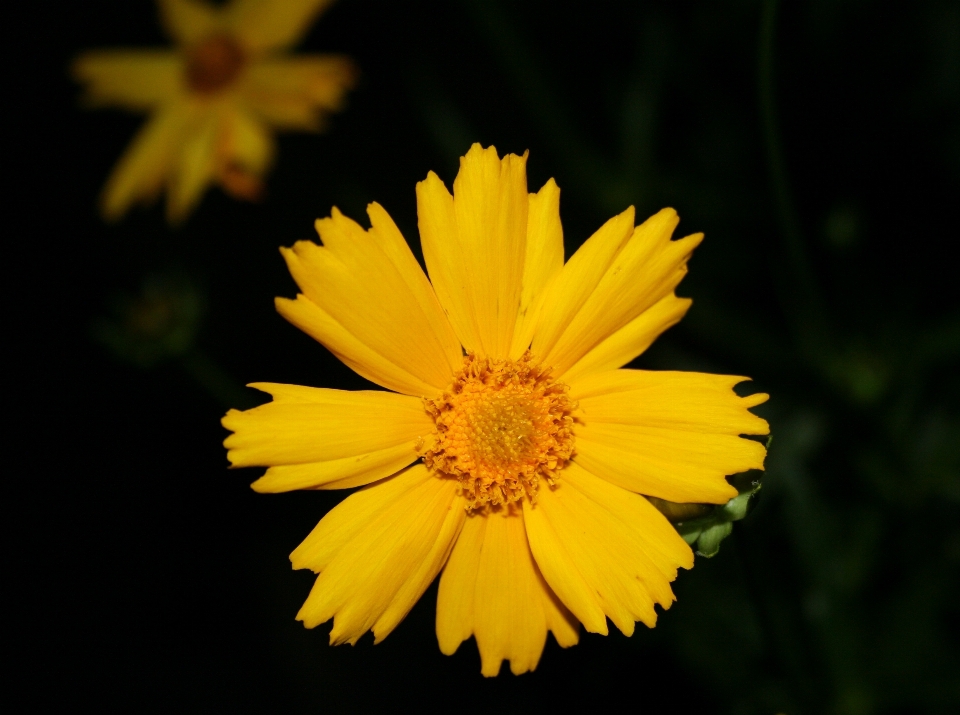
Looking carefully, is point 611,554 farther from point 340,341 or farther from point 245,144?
point 245,144

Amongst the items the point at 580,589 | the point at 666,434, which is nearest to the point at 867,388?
the point at 666,434

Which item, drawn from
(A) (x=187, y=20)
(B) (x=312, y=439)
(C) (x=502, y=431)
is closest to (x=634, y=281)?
(C) (x=502, y=431)

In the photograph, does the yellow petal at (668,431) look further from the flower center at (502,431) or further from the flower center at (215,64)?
the flower center at (215,64)

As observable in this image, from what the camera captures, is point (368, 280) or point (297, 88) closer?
→ point (368, 280)

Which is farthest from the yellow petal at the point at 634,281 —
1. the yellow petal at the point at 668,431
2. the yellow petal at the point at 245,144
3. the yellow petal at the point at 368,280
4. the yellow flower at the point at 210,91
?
the yellow petal at the point at 245,144

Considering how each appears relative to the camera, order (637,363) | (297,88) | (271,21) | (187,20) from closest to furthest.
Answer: (637,363)
(297,88)
(271,21)
(187,20)

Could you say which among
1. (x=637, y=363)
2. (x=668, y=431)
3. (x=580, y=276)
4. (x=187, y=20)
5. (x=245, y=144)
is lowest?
(x=668, y=431)

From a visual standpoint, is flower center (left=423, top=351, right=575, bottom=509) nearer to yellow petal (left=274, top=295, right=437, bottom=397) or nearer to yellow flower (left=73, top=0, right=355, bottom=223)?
yellow petal (left=274, top=295, right=437, bottom=397)

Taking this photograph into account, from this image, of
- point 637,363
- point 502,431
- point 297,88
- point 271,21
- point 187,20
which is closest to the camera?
point 502,431
